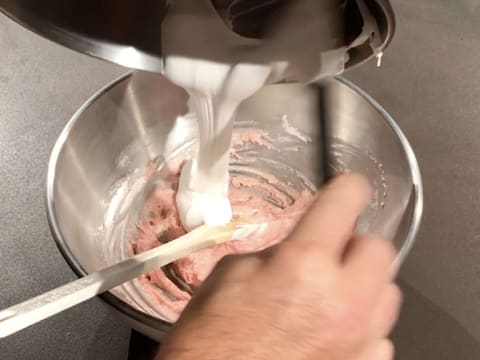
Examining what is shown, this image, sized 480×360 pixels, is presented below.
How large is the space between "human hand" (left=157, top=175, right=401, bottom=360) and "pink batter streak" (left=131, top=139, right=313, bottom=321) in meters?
0.27

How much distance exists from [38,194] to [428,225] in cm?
45

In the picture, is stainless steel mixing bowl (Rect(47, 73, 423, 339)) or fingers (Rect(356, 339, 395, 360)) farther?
stainless steel mixing bowl (Rect(47, 73, 423, 339))

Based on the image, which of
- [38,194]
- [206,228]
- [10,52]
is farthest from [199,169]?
[10,52]

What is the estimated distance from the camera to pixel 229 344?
398mm

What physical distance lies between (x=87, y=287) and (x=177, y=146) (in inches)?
11.7

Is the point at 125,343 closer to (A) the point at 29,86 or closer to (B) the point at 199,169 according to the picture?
(B) the point at 199,169

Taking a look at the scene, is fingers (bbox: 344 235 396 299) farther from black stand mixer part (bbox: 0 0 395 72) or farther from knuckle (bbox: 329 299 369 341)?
black stand mixer part (bbox: 0 0 395 72)

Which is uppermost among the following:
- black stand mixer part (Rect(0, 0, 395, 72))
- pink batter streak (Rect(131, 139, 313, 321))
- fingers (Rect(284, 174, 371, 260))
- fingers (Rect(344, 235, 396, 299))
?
black stand mixer part (Rect(0, 0, 395, 72))

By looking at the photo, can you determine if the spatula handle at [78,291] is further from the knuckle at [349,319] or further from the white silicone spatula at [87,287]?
the knuckle at [349,319]

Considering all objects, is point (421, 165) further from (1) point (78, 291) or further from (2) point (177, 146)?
(1) point (78, 291)

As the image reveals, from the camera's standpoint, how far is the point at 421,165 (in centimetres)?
85

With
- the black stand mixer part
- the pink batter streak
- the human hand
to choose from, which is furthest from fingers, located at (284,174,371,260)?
the pink batter streak

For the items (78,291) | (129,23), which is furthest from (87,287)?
(129,23)

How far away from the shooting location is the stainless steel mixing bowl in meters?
0.68
